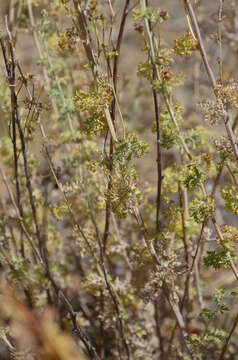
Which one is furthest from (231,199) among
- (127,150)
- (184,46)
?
(184,46)

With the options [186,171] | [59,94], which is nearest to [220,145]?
[186,171]

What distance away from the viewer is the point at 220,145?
1.57 m

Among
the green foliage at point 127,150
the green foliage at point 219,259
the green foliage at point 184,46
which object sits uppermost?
the green foliage at point 184,46

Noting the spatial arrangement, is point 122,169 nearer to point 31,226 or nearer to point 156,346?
point 31,226

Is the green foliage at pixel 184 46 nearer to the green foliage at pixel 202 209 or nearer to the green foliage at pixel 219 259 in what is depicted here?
the green foliage at pixel 202 209

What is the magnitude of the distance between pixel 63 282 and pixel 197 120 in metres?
1.35

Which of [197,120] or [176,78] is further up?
[197,120]

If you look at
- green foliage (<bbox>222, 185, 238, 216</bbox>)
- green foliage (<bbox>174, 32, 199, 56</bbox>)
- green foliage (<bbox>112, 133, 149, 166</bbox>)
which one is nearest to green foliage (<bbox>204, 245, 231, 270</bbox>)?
green foliage (<bbox>222, 185, 238, 216</bbox>)

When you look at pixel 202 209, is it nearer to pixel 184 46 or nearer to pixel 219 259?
pixel 219 259

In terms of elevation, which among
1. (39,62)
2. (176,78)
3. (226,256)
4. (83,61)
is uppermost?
(83,61)

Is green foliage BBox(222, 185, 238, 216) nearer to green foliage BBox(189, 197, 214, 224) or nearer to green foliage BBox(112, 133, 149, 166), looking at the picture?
green foliage BBox(189, 197, 214, 224)

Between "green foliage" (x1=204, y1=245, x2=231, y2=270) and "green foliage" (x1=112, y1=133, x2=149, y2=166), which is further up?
"green foliage" (x1=112, y1=133, x2=149, y2=166)

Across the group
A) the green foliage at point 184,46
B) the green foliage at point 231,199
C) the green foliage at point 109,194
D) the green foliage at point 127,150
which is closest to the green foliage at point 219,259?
the green foliage at point 109,194

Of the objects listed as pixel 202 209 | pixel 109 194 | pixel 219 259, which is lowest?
pixel 219 259
